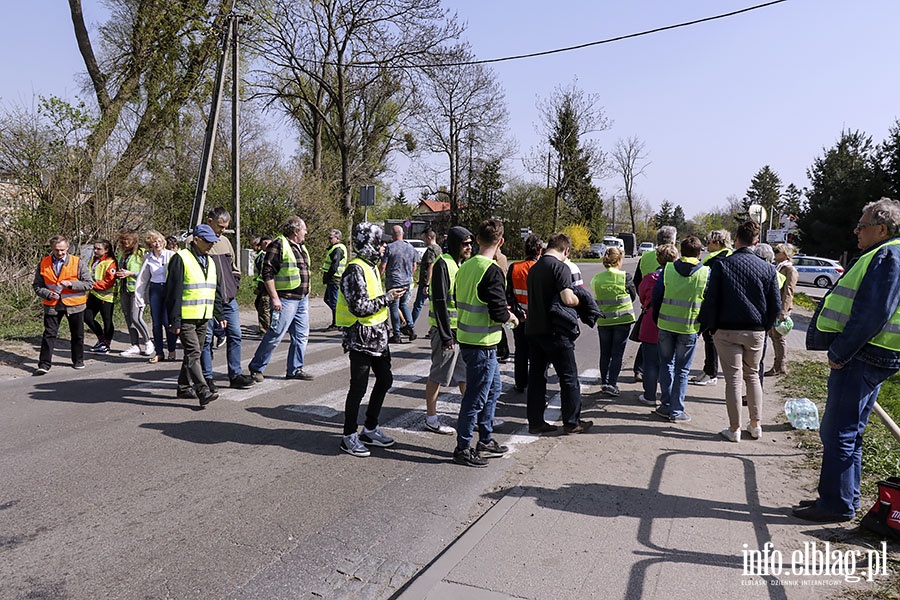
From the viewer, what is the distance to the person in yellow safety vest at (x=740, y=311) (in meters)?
5.63

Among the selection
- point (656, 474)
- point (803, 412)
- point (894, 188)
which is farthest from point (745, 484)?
point (894, 188)

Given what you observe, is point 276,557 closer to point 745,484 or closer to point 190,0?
point 745,484

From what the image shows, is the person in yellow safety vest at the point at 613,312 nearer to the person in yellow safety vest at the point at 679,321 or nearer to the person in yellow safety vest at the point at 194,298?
the person in yellow safety vest at the point at 679,321

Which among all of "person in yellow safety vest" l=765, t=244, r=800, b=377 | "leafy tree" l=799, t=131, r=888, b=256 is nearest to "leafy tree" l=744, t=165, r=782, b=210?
"leafy tree" l=799, t=131, r=888, b=256

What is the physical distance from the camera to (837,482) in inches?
162

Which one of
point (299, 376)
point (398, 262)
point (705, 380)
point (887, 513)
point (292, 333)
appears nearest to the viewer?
point (887, 513)

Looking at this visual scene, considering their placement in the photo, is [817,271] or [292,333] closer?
[292,333]

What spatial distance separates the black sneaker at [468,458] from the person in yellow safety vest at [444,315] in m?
0.67

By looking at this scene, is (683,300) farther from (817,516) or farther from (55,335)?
(55,335)

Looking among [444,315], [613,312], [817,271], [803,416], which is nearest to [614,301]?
[613,312]

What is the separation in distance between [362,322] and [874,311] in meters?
3.61

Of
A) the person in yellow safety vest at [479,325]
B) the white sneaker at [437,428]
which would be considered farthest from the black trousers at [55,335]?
the person in yellow safety vest at [479,325]

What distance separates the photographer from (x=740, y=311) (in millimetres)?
5641

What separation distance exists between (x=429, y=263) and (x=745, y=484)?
6567 millimetres
